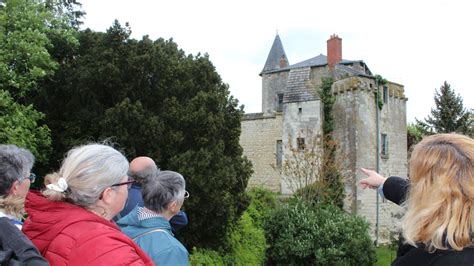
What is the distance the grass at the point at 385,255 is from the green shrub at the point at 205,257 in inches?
397

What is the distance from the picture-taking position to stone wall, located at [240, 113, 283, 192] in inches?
1145

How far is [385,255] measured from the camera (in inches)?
880

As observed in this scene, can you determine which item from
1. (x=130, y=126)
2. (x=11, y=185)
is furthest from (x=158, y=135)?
(x=11, y=185)

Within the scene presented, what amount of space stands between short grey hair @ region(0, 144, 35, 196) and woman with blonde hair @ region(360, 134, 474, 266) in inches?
97.2

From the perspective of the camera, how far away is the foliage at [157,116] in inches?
484

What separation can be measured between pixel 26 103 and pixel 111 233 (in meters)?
12.6

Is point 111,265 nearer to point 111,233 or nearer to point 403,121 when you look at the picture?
point 111,233

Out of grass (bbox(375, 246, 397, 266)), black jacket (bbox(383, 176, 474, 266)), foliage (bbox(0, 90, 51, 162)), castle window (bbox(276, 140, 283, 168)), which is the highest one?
foliage (bbox(0, 90, 51, 162))

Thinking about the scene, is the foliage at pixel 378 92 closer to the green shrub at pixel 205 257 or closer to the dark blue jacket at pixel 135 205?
the green shrub at pixel 205 257

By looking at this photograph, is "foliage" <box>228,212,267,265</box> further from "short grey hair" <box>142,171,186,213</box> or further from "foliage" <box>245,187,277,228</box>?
"short grey hair" <box>142,171,186,213</box>

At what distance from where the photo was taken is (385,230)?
84.9 feet

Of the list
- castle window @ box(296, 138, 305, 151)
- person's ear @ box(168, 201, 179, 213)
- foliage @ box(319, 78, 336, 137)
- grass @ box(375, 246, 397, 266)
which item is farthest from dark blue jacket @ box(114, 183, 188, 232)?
foliage @ box(319, 78, 336, 137)

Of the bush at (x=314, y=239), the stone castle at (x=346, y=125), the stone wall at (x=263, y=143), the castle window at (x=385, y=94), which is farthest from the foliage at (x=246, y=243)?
the castle window at (x=385, y=94)

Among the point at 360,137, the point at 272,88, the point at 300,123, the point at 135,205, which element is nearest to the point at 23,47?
the point at 135,205
